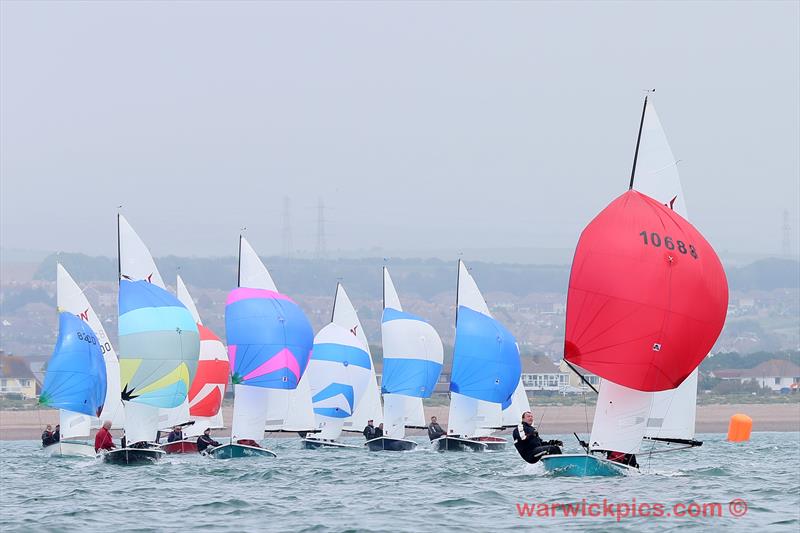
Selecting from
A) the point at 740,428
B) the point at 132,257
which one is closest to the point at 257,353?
the point at 132,257

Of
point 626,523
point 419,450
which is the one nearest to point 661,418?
point 626,523

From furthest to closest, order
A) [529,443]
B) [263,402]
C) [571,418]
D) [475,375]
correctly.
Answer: [571,418]
[475,375]
[263,402]
[529,443]

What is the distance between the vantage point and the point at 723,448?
5422 centimetres

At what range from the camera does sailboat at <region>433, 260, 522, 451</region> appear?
51.3 meters

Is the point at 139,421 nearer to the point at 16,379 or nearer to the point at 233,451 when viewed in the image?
the point at 233,451

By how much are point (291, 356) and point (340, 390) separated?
10900mm

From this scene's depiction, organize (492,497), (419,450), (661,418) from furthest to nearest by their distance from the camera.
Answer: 1. (419,450)
2. (661,418)
3. (492,497)

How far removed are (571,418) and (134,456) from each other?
56.9 m

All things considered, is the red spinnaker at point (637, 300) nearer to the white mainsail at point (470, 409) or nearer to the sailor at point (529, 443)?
the sailor at point (529, 443)

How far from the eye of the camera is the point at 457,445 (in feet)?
170

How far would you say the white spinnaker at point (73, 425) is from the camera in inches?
1939

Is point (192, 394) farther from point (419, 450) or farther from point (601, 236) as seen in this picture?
point (601, 236)

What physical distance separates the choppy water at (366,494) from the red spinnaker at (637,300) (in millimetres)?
2394

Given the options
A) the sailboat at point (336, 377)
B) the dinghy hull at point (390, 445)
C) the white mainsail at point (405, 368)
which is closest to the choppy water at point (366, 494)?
the dinghy hull at point (390, 445)
